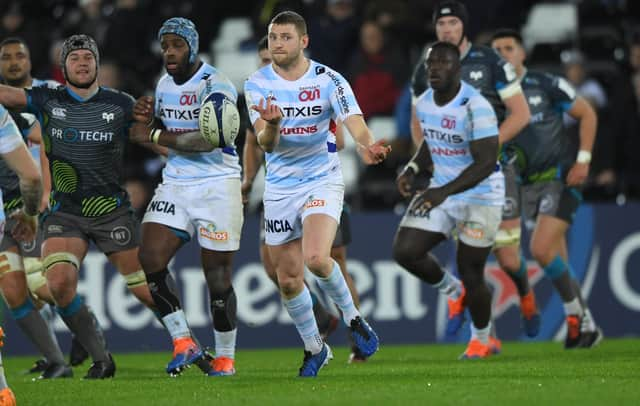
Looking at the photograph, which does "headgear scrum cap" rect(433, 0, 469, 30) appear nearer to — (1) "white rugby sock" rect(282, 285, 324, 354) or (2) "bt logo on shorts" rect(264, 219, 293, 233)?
(2) "bt logo on shorts" rect(264, 219, 293, 233)

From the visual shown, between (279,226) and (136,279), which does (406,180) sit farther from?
(136,279)

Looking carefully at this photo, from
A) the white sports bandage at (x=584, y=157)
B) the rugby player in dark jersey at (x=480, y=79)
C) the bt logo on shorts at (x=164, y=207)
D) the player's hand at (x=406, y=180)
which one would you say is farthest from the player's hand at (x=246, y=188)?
the white sports bandage at (x=584, y=157)

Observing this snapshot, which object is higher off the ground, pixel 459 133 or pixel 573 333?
pixel 459 133

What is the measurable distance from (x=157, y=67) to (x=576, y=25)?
549 cm

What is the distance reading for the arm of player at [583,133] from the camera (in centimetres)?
1364

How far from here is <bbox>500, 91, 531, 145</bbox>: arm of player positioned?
40.9 ft

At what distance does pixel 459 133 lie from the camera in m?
11.8

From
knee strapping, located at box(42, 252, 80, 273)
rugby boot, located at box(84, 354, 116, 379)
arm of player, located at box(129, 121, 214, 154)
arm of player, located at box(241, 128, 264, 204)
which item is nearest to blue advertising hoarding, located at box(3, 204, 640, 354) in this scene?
arm of player, located at box(241, 128, 264, 204)

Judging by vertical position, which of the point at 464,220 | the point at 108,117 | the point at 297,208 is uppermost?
the point at 108,117

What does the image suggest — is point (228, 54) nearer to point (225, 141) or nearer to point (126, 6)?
point (126, 6)

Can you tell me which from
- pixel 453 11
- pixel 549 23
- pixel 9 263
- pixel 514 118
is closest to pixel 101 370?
pixel 9 263

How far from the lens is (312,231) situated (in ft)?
32.0

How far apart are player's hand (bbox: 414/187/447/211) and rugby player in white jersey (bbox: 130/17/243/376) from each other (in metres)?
1.81

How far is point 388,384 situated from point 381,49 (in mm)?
8728
